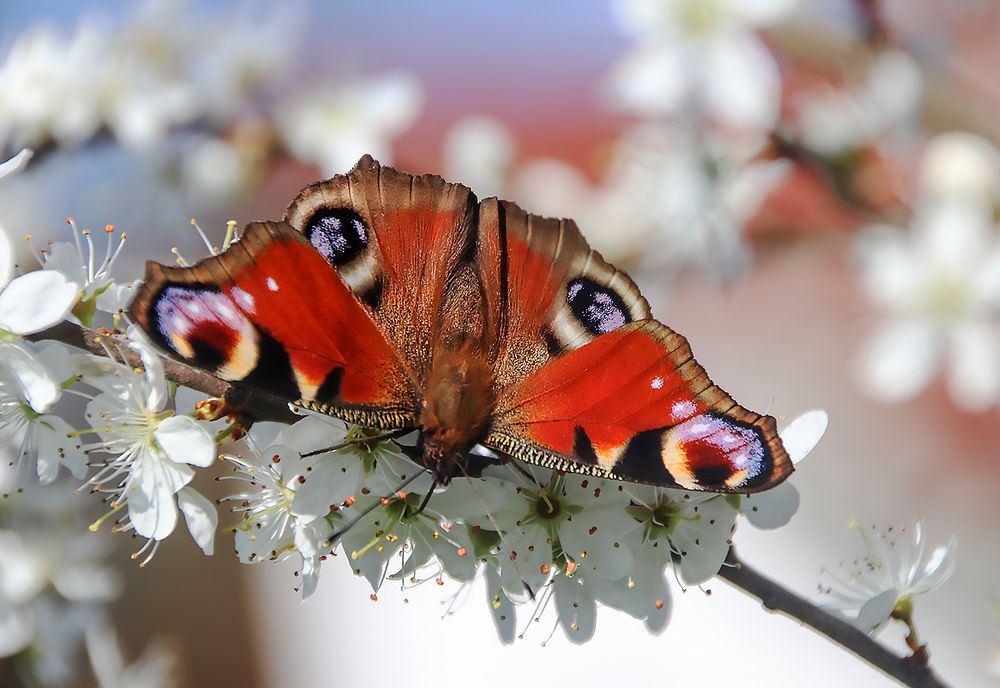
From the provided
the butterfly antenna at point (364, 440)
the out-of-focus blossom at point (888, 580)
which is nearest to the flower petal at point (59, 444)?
the butterfly antenna at point (364, 440)

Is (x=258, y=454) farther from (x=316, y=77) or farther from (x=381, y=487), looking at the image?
(x=316, y=77)

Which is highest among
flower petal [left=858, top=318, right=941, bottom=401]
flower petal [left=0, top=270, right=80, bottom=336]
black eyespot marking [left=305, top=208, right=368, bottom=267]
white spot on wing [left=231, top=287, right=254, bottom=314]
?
flower petal [left=858, top=318, right=941, bottom=401]

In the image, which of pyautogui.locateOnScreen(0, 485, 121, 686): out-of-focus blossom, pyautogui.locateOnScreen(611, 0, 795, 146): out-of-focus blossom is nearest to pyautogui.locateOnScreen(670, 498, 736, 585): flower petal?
pyautogui.locateOnScreen(611, 0, 795, 146): out-of-focus blossom

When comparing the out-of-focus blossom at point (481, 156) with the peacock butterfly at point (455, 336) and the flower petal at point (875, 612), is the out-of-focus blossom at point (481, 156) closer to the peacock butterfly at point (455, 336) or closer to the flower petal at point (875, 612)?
the peacock butterfly at point (455, 336)

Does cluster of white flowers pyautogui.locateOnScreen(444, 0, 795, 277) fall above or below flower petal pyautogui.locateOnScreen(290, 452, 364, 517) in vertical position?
above

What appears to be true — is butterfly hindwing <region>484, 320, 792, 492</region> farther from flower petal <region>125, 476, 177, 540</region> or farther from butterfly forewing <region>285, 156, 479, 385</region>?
flower petal <region>125, 476, 177, 540</region>

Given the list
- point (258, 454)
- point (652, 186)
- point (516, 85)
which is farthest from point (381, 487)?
point (516, 85)
